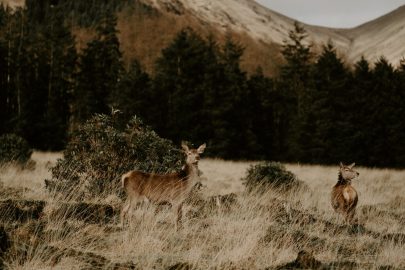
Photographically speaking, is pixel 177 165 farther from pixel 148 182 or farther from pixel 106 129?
pixel 148 182

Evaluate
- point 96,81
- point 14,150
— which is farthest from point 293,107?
point 14,150

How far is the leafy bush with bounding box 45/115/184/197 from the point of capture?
10828 millimetres

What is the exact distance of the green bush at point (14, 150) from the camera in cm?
1845

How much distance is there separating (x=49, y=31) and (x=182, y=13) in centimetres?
6286

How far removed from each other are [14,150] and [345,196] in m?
14.0

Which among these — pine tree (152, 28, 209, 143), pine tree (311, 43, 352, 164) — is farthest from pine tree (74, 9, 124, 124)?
pine tree (311, 43, 352, 164)

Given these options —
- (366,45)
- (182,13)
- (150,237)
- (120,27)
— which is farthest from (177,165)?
(366,45)

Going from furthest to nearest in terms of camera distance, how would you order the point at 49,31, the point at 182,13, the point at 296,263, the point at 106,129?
the point at 182,13 → the point at 49,31 → the point at 106,129 → the point at 296,263

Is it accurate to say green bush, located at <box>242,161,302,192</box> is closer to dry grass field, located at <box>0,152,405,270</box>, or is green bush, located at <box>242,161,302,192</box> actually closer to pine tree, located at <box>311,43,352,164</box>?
dry grass field, located at <box>0,152,405,270</box>

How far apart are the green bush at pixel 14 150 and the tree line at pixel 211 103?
13.8m

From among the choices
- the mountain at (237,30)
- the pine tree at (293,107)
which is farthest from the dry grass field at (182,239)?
the mountain at (237,30)

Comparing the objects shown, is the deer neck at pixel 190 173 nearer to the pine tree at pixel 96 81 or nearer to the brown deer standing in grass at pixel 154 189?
the brown deer standing in grass at pixel 154 189

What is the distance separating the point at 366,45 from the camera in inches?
5389

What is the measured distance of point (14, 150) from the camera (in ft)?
61.7
